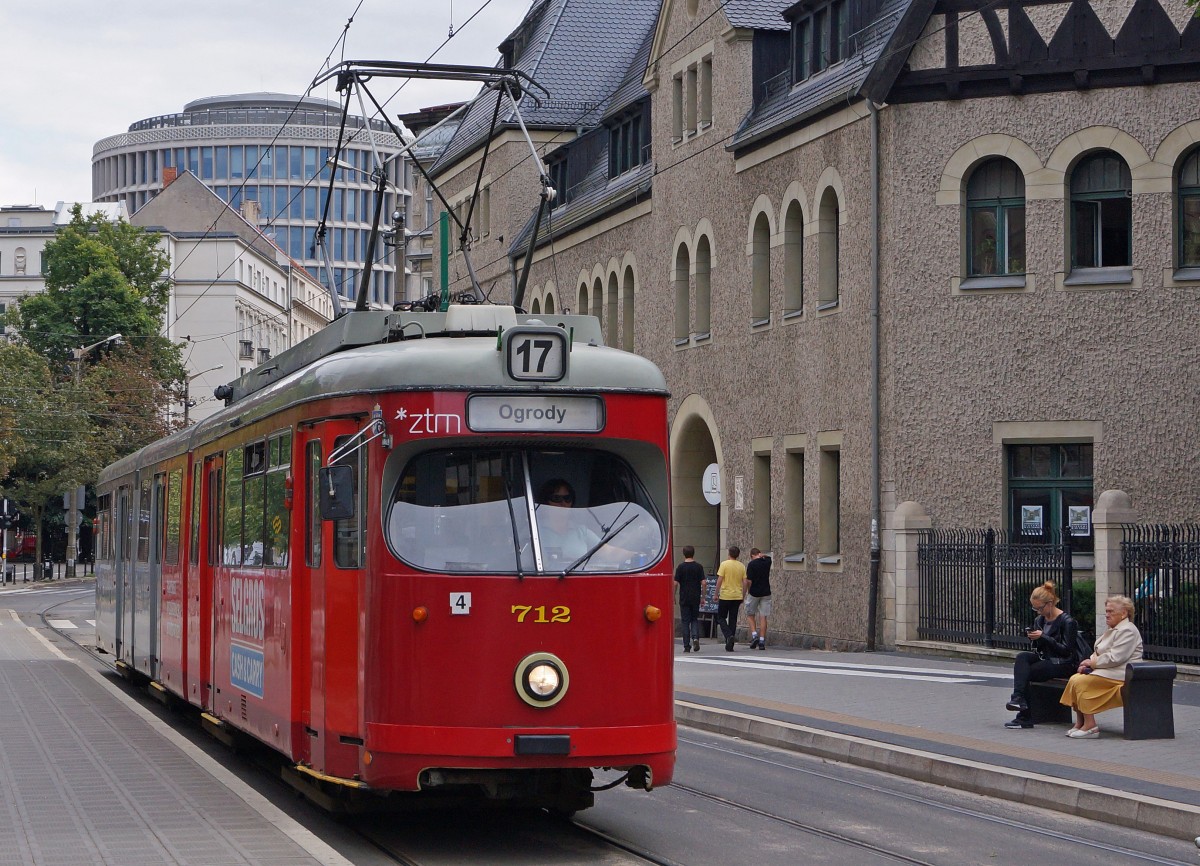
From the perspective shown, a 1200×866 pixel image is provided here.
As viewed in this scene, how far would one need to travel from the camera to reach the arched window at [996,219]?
2683 cm

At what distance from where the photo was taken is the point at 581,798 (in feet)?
35.5

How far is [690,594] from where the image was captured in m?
28.6

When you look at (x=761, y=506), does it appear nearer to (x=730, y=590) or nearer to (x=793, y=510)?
(x=793, y=510)

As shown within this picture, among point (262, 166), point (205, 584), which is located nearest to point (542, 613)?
point (205, 584)

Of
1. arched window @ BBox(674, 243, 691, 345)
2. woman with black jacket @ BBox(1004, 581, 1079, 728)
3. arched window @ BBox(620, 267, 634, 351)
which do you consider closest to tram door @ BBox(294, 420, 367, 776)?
woman with black jacket @ BBox(1004, 581, 1079, 728)

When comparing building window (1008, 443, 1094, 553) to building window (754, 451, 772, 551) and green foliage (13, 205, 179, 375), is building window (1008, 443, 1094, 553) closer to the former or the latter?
building window (754, 451, 772, 551)

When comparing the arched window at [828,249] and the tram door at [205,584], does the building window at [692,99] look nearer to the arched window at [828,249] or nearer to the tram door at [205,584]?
the arched window at [828,249]

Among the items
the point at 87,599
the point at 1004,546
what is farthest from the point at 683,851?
the point at 87,599

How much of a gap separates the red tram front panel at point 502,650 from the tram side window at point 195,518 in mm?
6251

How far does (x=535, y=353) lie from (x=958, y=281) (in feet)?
58.0

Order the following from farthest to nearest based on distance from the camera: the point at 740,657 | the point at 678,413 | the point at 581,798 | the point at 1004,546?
the point at 678,413, the point at 740,657, the point at 1004,546, the point at 581,798

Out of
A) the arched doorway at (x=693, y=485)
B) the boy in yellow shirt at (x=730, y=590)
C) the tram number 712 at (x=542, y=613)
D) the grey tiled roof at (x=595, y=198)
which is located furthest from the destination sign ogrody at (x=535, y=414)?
the grey tiled roof at (x=595, y=198)

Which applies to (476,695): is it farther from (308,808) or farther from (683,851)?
(308,808)

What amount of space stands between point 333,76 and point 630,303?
23.0m
